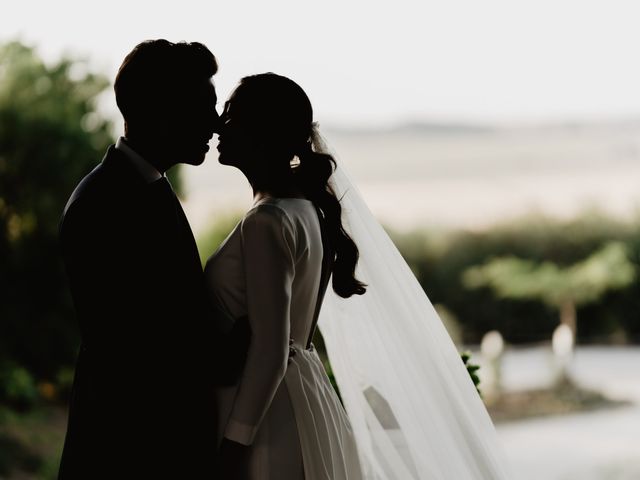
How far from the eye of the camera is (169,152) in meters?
1.59

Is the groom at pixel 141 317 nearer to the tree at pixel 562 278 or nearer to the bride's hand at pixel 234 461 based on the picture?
the bride's hand at pixel 234 461

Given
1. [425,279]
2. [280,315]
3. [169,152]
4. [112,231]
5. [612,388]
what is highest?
[169,152]

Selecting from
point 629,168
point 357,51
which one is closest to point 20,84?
point 357,51

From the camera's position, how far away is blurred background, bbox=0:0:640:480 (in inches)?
177

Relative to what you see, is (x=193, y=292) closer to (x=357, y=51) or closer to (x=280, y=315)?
(x=280, y=315)

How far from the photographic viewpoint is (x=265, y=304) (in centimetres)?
145

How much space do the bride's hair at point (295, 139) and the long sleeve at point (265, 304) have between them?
0.49 feet

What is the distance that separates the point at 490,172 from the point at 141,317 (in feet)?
13.3

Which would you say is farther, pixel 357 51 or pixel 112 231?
pixel 357 51

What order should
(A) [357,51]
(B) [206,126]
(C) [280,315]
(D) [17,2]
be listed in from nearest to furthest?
(C) [280,315]
(B) [206,126]
(D) [17,2]
(A) [357,51]

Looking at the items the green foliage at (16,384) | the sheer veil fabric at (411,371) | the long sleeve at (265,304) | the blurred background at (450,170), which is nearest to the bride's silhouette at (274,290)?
the long sleeve at (265,304)

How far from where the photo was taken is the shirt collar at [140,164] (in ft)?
5.06

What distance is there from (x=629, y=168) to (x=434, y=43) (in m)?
1.64

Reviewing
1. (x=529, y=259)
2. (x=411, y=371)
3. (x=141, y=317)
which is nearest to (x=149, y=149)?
(x=141, y=317)
